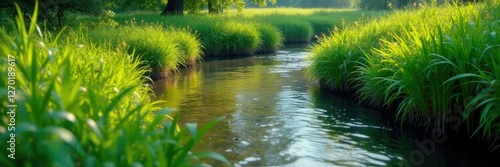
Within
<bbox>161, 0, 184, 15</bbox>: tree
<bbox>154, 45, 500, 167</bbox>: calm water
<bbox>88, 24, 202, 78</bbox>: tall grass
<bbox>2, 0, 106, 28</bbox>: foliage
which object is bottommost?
<bbox>154, 45, 500, 167</bbox>: calm water

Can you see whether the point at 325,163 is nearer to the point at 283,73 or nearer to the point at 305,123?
the point at 305,123

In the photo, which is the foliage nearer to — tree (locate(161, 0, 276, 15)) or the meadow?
the meadow

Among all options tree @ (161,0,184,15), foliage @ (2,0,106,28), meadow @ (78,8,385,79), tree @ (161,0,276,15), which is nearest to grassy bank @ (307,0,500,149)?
meadow @ (78,8,385,79)

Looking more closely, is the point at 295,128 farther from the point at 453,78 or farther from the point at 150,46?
the point at 150,46

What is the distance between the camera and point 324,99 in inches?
379

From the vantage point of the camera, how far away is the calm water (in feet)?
19.2

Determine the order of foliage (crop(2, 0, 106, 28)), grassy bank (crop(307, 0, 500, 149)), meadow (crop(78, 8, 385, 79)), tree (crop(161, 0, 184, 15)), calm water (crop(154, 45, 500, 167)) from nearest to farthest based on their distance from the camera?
grassy bank (crop(307, 0, 500, 149)) → calm water (crop(154, 45, 500, 167)) → meadow (crop(78, 8, 385, 79)) → foliage (crop(2, 0, 106, 28)) → tree (crop(161, 0, 184, 15))

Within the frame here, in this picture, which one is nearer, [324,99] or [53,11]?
[324,99]

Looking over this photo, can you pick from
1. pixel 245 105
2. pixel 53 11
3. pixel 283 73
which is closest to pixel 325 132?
pixel 245 105

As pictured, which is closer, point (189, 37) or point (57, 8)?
point (57, 8)

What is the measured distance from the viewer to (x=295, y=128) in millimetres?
7234

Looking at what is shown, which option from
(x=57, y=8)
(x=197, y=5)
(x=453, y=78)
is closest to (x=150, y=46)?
(x=57, y=8)

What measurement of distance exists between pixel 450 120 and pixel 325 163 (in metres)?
1.89

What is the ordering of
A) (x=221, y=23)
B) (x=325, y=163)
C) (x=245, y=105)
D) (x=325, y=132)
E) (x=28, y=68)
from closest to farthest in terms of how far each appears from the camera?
(x=28, y=68)
(x=325, y=163)
(x=325, y=132)
(x=245, y=105)
(x=221, y=23)
